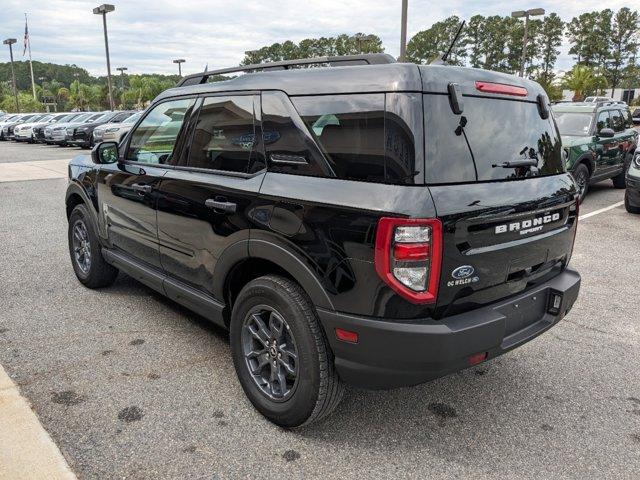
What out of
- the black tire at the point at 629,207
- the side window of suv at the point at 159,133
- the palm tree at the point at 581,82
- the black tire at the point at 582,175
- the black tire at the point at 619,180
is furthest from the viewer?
the palm tree at the point at 581,82

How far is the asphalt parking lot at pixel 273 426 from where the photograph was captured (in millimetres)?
2455

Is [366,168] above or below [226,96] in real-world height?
below

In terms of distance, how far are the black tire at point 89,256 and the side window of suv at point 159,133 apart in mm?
929

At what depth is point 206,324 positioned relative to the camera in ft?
13.2

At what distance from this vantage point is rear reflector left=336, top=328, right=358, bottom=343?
7.50ft

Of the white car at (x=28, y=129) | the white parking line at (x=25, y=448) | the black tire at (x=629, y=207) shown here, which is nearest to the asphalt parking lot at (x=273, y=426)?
the white parking line at (x=25, y=448)

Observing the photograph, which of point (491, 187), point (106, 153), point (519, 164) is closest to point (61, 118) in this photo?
point (106, 153)

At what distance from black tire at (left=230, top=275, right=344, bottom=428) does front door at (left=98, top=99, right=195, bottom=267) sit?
123cm

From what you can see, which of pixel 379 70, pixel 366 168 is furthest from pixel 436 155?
pixel 379 70

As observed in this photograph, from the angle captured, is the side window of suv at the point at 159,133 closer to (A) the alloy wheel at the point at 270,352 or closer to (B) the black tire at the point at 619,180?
(A) the alloy wheel at the point at 270,352

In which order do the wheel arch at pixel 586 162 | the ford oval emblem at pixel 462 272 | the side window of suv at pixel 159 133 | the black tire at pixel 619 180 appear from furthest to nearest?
the black tire at pixel 619 180 → the wheel arch at pixel 586 162 → the side window of suv at pixel 159 133 → the ford oval emblem at pixel 462 272

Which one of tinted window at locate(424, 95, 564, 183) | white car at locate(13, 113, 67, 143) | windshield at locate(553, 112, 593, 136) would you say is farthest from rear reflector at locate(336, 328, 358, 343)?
white car at locate(13, 113, 67, 143)

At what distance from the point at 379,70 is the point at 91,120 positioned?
26.5 metres

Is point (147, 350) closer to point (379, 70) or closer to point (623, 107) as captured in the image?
point (379, 70)
